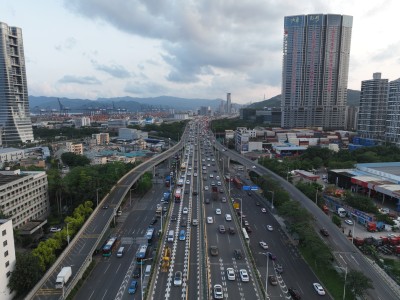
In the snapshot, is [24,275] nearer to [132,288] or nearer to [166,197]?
[132,288]

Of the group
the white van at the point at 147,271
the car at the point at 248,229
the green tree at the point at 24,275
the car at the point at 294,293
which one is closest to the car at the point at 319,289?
the car at the point at 294,293

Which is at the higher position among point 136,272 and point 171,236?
point 171,236

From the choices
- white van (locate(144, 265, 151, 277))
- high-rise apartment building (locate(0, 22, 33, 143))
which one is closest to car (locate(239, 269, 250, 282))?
white van (locate(144, 265, 151, 277))

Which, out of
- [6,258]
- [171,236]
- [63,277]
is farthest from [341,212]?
[6,258]

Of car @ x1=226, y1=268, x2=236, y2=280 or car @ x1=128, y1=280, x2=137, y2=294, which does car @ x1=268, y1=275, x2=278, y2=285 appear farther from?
car @ x1=128, y1=280, x2=137, y2=294

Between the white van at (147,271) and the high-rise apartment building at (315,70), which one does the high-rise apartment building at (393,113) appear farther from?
the white van at (147,271)

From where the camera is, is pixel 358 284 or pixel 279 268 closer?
pixel 358 284

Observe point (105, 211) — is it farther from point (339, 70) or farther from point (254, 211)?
point (339, 70)

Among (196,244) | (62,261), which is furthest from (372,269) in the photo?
(62,261)
